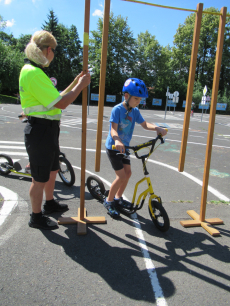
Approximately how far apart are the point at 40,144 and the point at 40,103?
0.45 meters

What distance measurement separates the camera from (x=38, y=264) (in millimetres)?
2375

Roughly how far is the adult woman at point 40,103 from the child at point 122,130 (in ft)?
1.93

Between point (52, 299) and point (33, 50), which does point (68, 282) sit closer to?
point (52, 299)

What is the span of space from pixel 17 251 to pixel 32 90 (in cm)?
174

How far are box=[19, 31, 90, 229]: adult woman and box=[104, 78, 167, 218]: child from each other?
1.93 ft

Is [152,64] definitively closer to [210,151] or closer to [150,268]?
[210,151]

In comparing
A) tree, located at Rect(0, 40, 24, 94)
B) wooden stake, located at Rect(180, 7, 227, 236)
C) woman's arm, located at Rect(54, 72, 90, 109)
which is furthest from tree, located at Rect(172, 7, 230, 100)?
woman's arm, located at Rect(54, 72, 90, 109)

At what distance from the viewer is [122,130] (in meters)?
3.16

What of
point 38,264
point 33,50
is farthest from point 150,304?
point 33,50

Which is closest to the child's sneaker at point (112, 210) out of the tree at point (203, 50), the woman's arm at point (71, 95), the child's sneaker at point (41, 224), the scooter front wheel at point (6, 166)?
the child's sneaker at point (41, 224)

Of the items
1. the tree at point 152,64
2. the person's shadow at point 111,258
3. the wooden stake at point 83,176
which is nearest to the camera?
the person's shadow at point 111,258

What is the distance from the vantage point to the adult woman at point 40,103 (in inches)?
95.4

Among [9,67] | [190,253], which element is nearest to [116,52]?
[9,67]

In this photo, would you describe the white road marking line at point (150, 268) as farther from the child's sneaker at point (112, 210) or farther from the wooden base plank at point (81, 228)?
the wooden base plank at point (81, 228)
